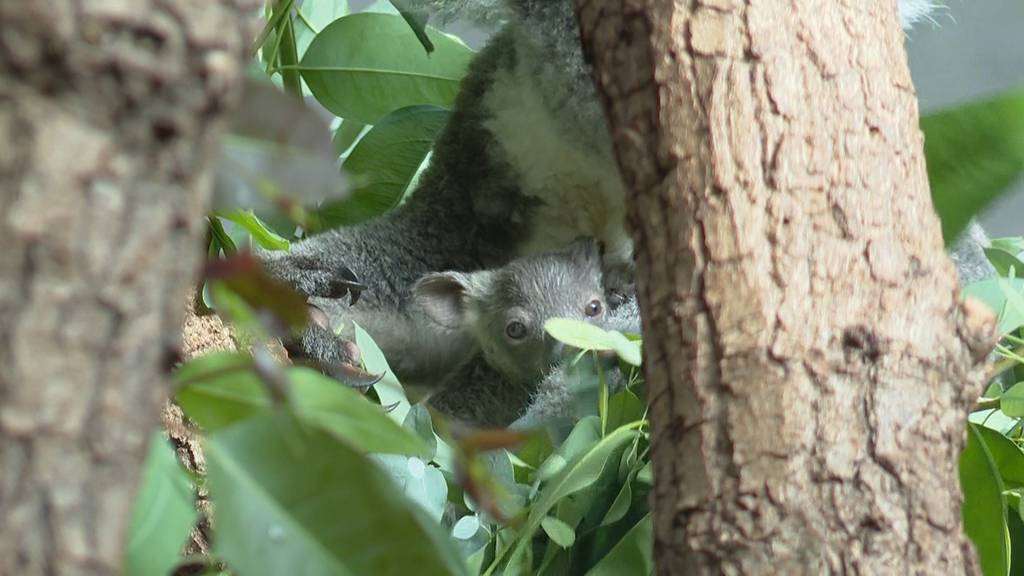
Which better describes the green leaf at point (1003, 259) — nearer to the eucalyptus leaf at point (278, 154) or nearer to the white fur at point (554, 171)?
the white fur at point (554, 171)

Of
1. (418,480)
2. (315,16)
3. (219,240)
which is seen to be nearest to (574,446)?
(418,480)

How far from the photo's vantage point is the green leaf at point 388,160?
2139 mm

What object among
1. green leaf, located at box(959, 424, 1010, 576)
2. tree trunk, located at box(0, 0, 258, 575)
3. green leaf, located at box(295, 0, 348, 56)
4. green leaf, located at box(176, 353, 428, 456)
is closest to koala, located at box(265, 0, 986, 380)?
green leaf, located at box(295, 0, 348, 56)

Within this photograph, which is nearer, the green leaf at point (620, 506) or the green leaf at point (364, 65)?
the green leaf at point (620, 506)

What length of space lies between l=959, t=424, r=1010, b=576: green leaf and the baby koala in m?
0.85

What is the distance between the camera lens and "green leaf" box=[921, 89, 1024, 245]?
34.2 inches

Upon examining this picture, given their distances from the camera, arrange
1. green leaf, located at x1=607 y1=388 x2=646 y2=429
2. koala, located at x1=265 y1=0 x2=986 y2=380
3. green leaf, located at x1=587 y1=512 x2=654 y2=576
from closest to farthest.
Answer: green leaf, located at x1=587 y1=512 x2=654 y2=576 → green leaf, located at x1=607 y1=388 x2=646 y2=429 → koala, located at x1=265 y1=0 x2=986 y2=380

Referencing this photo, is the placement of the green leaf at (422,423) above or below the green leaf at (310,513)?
below

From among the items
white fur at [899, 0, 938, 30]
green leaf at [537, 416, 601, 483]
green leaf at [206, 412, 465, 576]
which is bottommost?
green leaf at [537, 416, 601, 483]

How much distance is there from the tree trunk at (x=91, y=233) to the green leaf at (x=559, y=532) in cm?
69

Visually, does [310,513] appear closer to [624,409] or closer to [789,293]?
[789,293]

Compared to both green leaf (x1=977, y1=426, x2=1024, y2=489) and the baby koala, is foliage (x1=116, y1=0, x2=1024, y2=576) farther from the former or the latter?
the baby koala

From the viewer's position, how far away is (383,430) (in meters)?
0.47

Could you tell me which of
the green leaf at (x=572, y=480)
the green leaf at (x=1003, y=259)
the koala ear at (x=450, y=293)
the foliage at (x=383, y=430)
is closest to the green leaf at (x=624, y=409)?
the foliage at (x=383, y=430)
